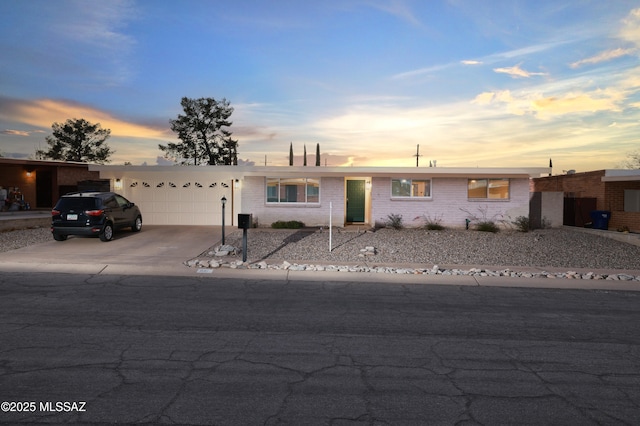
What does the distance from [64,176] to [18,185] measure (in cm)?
266

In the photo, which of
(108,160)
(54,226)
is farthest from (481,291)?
(108,160)

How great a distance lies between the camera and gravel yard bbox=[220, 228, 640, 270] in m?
13.0

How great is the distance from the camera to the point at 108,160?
137 feet

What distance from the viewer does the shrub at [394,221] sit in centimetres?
1980

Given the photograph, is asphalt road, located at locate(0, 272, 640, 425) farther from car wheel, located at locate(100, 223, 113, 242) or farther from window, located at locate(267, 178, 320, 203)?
window, located at locate(267, 178, 320, 203)

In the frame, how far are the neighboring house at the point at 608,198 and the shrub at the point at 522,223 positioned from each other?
4.62 m

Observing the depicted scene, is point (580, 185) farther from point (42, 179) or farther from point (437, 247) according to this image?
point (42, 179)

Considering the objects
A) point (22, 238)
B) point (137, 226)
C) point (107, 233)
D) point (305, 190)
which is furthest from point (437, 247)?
point (22, 238)

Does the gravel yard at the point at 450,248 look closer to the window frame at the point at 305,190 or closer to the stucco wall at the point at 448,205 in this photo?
the stucco wall at the point at 448,205

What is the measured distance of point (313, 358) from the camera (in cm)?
522

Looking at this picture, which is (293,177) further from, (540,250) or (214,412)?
(214,412)

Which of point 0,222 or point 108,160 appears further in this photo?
point 108,160

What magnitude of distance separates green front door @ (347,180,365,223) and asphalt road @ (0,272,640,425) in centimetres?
1295

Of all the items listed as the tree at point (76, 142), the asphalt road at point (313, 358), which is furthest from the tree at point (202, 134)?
the asphalt road at point (313, 358)
